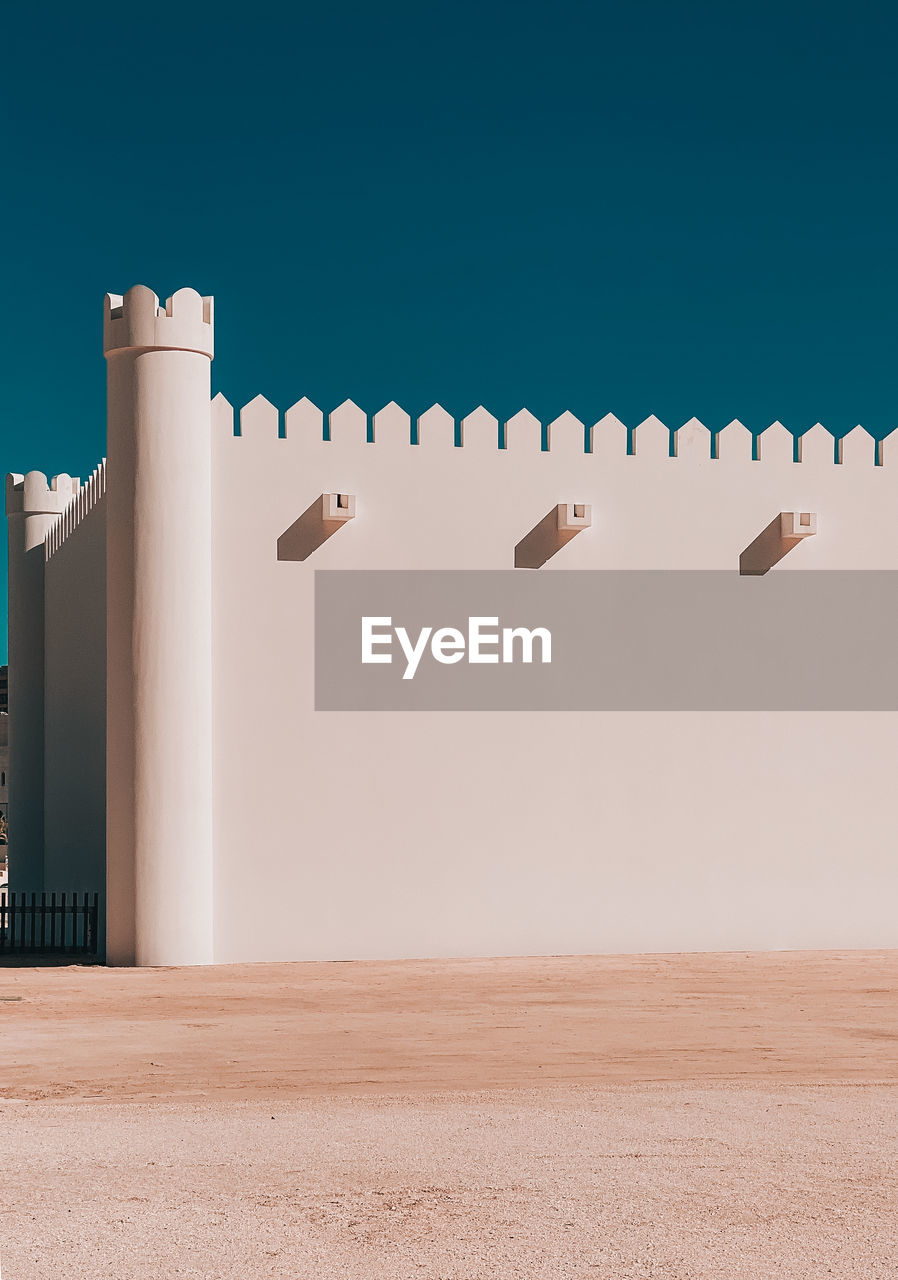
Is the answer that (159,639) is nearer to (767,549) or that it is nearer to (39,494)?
(767,549)

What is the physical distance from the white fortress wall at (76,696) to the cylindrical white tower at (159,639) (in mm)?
1961

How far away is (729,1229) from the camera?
5336 millimetres

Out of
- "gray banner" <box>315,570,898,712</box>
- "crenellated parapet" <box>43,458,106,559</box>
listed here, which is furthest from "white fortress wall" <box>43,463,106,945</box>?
"gray banner" <box>315,570,898,712</box>

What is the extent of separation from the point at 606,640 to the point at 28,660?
936 centimetres

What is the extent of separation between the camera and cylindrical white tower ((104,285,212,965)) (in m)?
12.6

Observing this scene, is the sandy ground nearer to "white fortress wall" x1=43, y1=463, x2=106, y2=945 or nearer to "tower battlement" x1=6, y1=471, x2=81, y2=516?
"white fortress wall" x1=43, y1=463, x2=106, y2=945

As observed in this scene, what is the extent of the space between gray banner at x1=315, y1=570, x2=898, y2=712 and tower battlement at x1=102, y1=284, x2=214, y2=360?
8.52ft

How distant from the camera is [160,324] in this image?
42.2ft

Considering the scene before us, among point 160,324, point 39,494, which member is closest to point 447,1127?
point 160,324

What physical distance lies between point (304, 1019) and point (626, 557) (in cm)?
594

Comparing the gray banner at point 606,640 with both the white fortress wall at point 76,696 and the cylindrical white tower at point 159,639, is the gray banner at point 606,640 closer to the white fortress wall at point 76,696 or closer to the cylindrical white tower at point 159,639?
the cylindrical white tower at point 159,639

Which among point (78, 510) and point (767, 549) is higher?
point (78, 510)

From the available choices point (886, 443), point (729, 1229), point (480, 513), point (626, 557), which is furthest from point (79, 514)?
point (729, 1229)

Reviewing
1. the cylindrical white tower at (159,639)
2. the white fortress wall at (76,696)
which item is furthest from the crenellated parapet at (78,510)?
the cylindrical white tower at (159,639)
